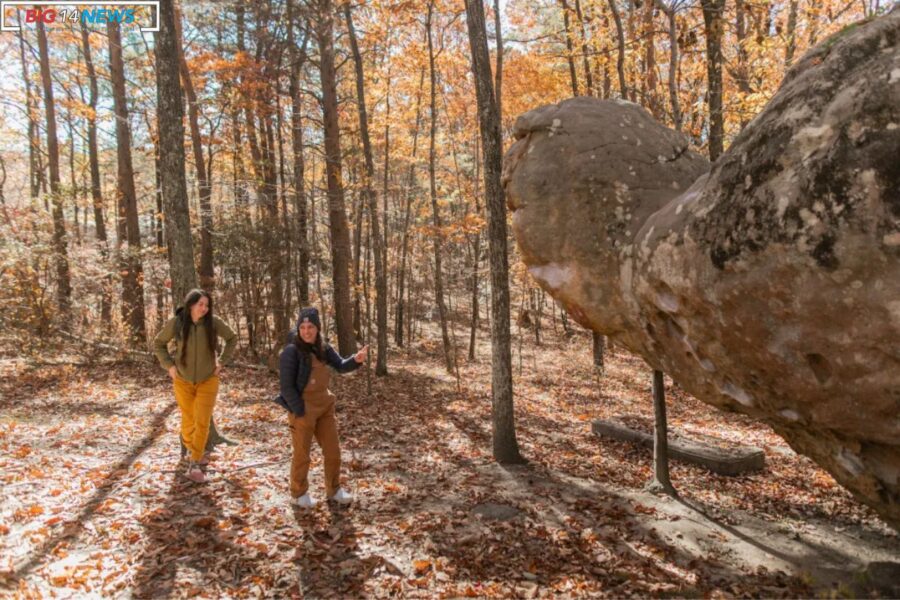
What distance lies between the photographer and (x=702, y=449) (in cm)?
819

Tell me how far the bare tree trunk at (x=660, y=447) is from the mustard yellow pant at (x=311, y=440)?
402 centimetres

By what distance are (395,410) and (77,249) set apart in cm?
978

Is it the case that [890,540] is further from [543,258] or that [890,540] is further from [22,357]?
[22,357]

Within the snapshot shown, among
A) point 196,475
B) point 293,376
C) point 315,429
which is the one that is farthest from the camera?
point 196,475

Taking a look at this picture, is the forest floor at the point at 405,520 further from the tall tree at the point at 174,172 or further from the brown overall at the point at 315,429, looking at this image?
the tall tree at the point at 174,172

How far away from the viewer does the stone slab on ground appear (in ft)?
25.4

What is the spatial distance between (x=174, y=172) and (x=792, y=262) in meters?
7.13

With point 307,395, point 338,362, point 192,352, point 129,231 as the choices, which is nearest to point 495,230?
point 338,362

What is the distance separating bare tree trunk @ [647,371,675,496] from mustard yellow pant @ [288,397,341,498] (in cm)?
402

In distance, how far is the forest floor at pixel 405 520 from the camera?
4473 mm

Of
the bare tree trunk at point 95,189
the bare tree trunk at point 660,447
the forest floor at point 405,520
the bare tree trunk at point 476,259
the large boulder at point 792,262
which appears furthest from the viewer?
the bare tree trunk at point 476,259

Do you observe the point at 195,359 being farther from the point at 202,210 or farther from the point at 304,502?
the point at 202,210

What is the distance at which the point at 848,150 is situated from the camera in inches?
137

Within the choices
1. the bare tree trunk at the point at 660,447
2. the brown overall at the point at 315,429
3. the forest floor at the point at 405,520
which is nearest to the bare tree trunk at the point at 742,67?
the forest floor at the point at 405,520
